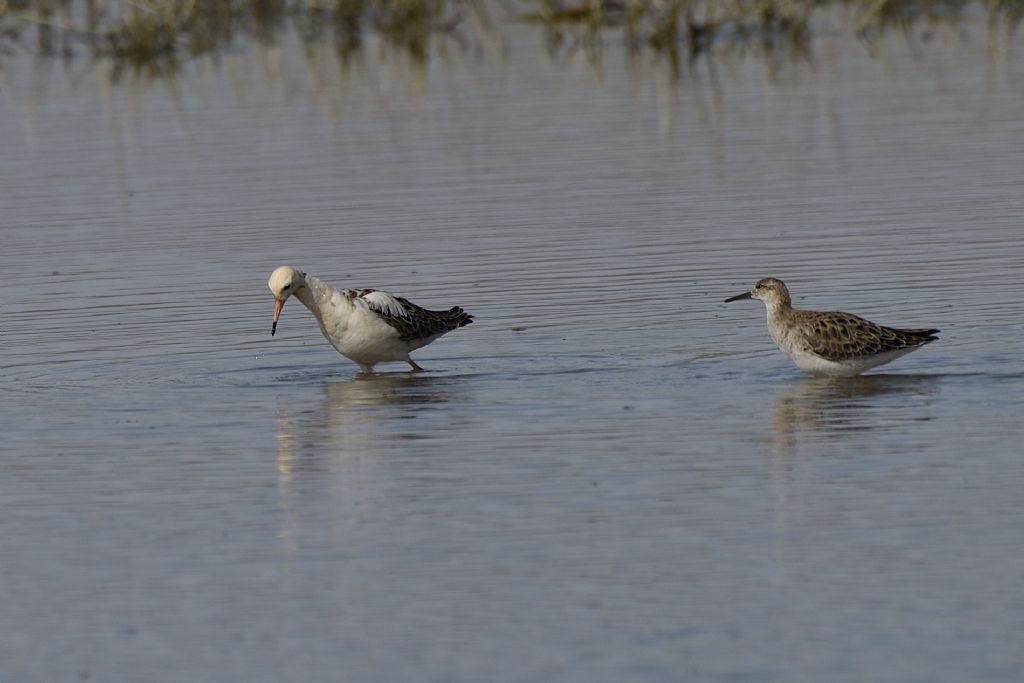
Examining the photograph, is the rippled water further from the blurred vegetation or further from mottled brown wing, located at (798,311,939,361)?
the blurred vegetation

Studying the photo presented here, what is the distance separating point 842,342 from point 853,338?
0.09 meters

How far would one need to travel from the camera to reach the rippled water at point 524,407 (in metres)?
9.08

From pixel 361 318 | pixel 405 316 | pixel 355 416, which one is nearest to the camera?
pixel 355 416

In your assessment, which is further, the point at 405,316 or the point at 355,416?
the point at 405,316

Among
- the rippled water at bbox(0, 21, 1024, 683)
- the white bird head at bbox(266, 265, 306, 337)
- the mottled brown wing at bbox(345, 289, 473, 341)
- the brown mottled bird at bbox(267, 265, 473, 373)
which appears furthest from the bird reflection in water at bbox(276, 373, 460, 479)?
the white bird head at bbox(266, 265, 306, 337)

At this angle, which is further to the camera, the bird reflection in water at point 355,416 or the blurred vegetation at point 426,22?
the blurred vegetation at point 426,22

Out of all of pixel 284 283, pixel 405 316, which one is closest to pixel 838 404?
pixel 405 316

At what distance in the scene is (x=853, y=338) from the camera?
14.5m

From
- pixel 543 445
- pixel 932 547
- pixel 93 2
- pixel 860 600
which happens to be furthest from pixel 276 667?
pixel 93 2

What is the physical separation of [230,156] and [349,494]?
1630cm

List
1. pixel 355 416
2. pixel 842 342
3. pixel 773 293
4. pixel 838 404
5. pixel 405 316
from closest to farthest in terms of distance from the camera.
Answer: pixel 838 404 < pixel 355 416 < pixel 842 342 < pixel 773 293 < pixel 405 316

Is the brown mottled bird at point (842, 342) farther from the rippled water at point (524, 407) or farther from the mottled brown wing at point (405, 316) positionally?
the mottled brown wing at point (405, 316)

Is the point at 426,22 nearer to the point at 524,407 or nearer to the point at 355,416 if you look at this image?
the point at 355,416

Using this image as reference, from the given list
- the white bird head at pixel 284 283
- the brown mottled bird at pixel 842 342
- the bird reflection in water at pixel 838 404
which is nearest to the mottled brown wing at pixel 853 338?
the brown mottled bird at pixel 842 342
